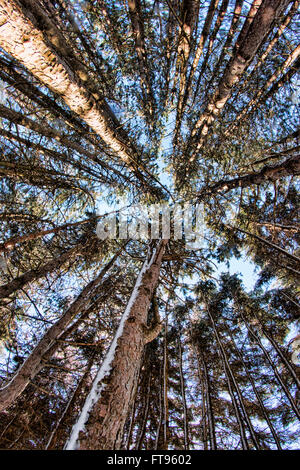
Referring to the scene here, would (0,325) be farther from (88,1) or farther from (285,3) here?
(285,3)

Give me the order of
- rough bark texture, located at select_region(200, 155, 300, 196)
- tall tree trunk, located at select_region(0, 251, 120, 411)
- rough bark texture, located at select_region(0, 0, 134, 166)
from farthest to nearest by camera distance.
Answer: tall tree trunk, located at select_region(0, 251, 120, 411), rough bark texture, located at select_region(200, 155, 300, 196), rough bark texture, located at select_region(0, 0, 134, 166)

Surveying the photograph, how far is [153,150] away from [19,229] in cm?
401

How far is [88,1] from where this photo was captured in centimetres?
301

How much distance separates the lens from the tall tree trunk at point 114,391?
1225 mm

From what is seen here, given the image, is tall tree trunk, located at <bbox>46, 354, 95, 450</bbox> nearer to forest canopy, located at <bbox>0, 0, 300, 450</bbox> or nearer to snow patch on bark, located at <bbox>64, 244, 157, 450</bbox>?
forest canopy, located at <bbox>0, 0, 300, 450</bbox>

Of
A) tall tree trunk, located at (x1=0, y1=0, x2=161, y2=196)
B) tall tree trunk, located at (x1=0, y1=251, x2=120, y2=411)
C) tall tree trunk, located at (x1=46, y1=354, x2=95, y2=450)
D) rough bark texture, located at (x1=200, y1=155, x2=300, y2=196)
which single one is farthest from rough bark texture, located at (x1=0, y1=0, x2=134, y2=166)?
tall tree trunk, located at (x1=46, y1=354, x2=95, y2=450)

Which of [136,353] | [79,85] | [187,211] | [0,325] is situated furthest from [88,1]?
[0,325]

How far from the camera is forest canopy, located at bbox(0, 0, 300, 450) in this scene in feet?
7.50

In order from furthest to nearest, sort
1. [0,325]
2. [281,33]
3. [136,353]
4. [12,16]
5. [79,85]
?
[0,325], [281,33], [79,85], [136,353], [12,16]

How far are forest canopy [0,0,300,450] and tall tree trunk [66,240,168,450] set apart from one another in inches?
0.5

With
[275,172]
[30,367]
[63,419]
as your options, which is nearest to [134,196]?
[275,172]

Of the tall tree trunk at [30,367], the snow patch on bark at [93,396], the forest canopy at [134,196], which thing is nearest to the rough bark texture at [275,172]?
the forest canopy at [134,196]

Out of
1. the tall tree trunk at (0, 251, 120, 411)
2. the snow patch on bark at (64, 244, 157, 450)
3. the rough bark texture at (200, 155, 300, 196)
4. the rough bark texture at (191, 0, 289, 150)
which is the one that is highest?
the rough bark texture at (191, 0, 289, 150)

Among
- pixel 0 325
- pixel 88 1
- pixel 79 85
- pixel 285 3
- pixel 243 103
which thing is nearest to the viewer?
pixel 285 3
